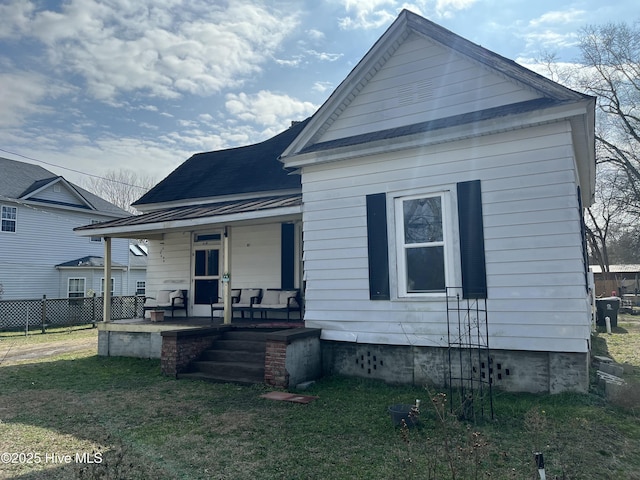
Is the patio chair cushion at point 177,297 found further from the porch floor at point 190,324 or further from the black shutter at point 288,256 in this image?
the black shutter at point 288,256

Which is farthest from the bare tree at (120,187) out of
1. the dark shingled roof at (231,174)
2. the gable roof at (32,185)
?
the dark shingled roof at (231,174)

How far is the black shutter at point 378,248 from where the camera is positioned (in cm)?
706

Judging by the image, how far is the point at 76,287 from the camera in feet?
74.4

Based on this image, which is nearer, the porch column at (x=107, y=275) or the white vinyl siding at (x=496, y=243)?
the white vinyl siding at (x=496, y=243)

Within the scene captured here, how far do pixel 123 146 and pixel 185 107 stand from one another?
7441mm

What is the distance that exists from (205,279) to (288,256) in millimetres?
2847

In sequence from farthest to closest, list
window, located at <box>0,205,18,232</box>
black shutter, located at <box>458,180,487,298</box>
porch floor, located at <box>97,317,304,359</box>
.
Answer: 1. window, located at <box>0,205,18,232</box>
2. porch floor, located at <box>97,317,304,359</box>
3. black shutter, located at <box>458,180,487,298</box>

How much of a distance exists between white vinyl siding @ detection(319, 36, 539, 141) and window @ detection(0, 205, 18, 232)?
1919 cm

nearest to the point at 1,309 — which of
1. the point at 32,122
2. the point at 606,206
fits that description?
the point at 32,122

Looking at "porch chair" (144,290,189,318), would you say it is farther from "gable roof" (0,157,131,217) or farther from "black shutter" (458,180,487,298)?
"gable roof" (0,157,131,217)

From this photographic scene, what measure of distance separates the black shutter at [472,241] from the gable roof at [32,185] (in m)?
21.6

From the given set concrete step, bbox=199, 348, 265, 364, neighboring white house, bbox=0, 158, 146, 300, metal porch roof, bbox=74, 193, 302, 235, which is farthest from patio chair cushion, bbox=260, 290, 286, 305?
neighboring white house, bbox=0, 158, 146, 300

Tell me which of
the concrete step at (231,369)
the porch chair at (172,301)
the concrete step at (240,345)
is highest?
the porch chair at (172,301)

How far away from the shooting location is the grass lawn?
3.79 metres
